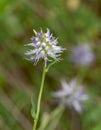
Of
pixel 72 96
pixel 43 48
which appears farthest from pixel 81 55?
pixel 43 48

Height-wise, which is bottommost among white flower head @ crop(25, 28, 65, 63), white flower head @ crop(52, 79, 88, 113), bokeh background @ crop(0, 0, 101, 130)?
white flower head @ crop(25, 28, 65, 63)

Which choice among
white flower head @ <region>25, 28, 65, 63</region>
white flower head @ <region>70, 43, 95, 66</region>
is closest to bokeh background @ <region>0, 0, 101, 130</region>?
white flower head @ <region>70, 43, 95, 66</region>

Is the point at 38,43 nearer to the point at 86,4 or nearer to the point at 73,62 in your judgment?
the point at 73,62

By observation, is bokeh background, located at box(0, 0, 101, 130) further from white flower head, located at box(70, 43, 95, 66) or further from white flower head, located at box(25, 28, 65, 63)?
white flower head, located at box(25, 28, 65, 63)

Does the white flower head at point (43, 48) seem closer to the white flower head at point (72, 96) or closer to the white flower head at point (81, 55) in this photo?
the white flower head at point (72, 96)

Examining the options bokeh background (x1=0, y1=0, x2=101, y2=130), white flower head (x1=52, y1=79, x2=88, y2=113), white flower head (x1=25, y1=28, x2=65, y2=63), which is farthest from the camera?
bokeh background (x1=0, y1=0, x2=101, y2=130)

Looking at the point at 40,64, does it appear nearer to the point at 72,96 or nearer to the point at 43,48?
the point at 72,96

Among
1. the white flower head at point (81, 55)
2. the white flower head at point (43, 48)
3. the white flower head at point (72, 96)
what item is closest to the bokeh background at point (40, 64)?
the white flower head at point (81, 55)
